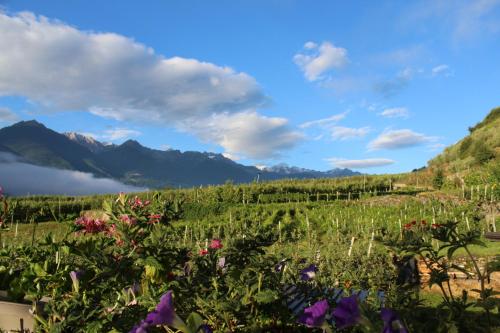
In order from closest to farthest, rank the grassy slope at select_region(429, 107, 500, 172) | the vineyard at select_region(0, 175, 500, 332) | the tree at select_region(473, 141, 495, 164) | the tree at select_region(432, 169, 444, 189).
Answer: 1. the vineyard at select_region(0, 175, 500, 332)
2. the tree at select_region(432, 169, 444, 189)
3. the tree at select_region(473, 141, 495, 164)
4. the grassy slope at select_region(429, 107, 500, 172)

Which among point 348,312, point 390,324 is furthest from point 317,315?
point 390,324

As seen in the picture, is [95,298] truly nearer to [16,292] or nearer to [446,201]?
[16,292]

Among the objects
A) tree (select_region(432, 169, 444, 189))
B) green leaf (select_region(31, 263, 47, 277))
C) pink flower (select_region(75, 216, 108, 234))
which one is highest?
tree (select_region(432, 169, 444, 189))

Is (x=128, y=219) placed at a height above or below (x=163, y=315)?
above

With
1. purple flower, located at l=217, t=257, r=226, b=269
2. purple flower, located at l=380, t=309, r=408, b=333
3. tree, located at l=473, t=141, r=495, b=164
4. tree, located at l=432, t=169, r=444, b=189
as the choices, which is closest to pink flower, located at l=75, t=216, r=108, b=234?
purple flower, located at l=217, t=257, r=226, b=269

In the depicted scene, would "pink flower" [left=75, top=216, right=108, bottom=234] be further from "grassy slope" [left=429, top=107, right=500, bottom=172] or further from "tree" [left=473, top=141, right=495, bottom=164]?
"tree" [left=473, top=141, right=495, bottom=164]

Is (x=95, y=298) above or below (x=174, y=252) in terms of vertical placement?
below

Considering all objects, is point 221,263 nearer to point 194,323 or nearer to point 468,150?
point 194,323

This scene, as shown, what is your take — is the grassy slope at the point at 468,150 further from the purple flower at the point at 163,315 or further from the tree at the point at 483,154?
the purple flower at the point at 163,315

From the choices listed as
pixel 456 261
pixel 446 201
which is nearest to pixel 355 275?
pixel 456 261

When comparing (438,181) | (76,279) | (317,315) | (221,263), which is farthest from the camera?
(438,181)

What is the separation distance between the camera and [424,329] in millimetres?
2160

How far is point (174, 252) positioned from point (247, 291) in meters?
0.60

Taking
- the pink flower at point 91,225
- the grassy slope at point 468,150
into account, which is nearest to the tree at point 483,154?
the grassy slope at point 468,150
